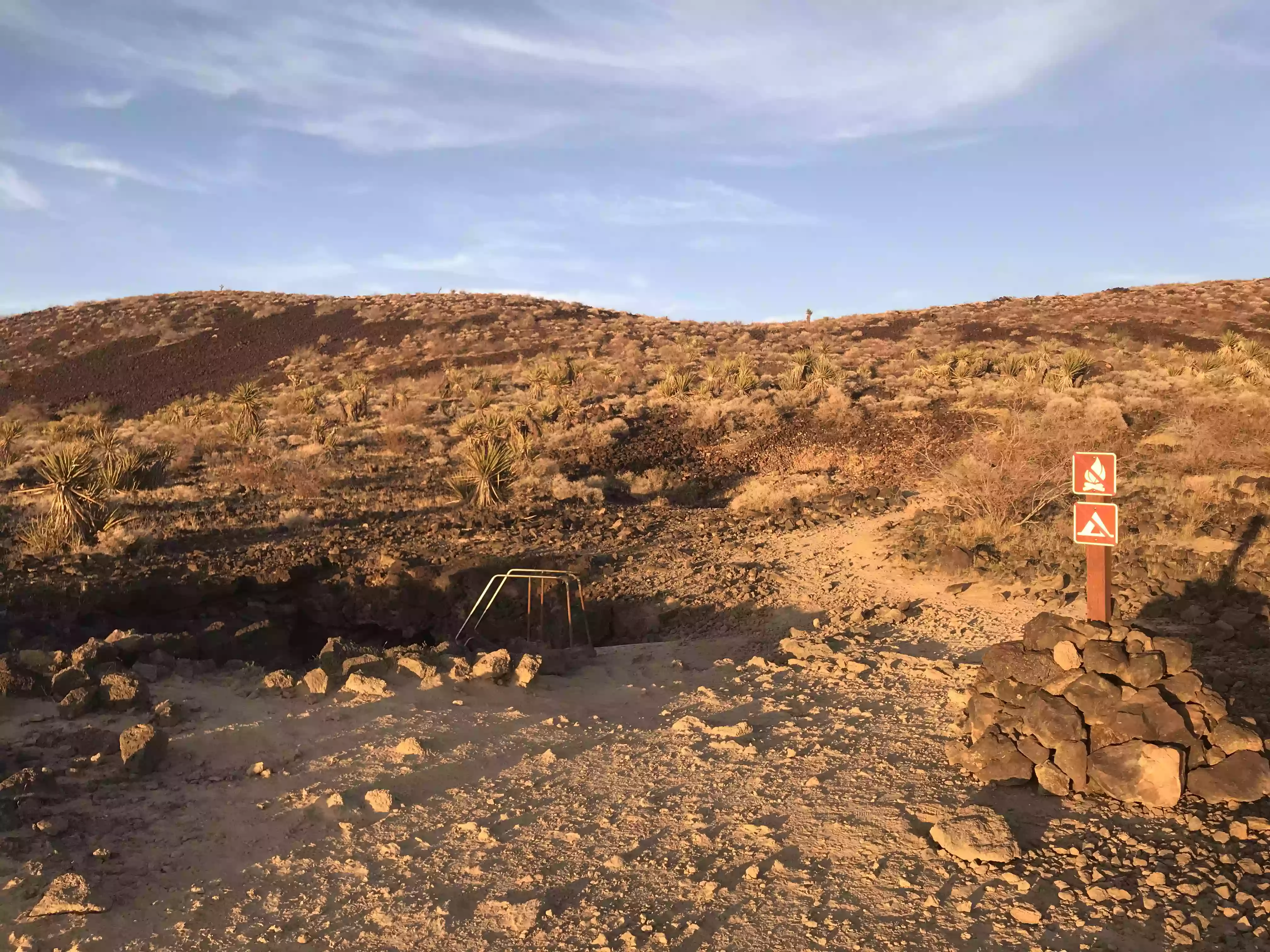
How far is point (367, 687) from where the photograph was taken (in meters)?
6.43

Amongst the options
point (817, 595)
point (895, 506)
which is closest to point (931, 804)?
point (817, 595)

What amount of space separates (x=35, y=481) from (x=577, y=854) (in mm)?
16207

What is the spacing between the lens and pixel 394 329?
4525 cm

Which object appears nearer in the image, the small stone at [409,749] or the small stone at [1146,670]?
the small stone at [1146,670]

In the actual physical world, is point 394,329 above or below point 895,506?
above

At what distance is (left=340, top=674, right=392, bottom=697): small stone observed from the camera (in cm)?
641

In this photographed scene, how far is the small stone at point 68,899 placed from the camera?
377 centimetres

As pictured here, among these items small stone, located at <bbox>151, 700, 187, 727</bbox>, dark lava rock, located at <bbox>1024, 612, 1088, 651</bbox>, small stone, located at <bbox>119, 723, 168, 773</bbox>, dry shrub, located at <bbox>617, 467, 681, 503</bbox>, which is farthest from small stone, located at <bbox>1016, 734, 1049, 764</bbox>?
dry shrub, located at <bbox>617, 467, 681, 503</bbox>

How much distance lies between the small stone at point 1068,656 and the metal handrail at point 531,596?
4.43m

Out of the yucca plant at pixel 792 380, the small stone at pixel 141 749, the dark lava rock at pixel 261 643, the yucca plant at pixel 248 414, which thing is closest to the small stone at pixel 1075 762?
the small stone at pixel 141 749

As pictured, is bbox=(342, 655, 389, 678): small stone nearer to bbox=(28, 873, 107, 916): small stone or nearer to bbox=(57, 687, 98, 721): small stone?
bbox=(57, 687, 98, 721): small stone

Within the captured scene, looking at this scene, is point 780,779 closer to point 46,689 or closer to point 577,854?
point 577,854

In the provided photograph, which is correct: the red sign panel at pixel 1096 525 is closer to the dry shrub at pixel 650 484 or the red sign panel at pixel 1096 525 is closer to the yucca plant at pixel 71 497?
the dry shrub at pixel 650 484

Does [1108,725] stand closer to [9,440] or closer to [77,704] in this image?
[77,704]
